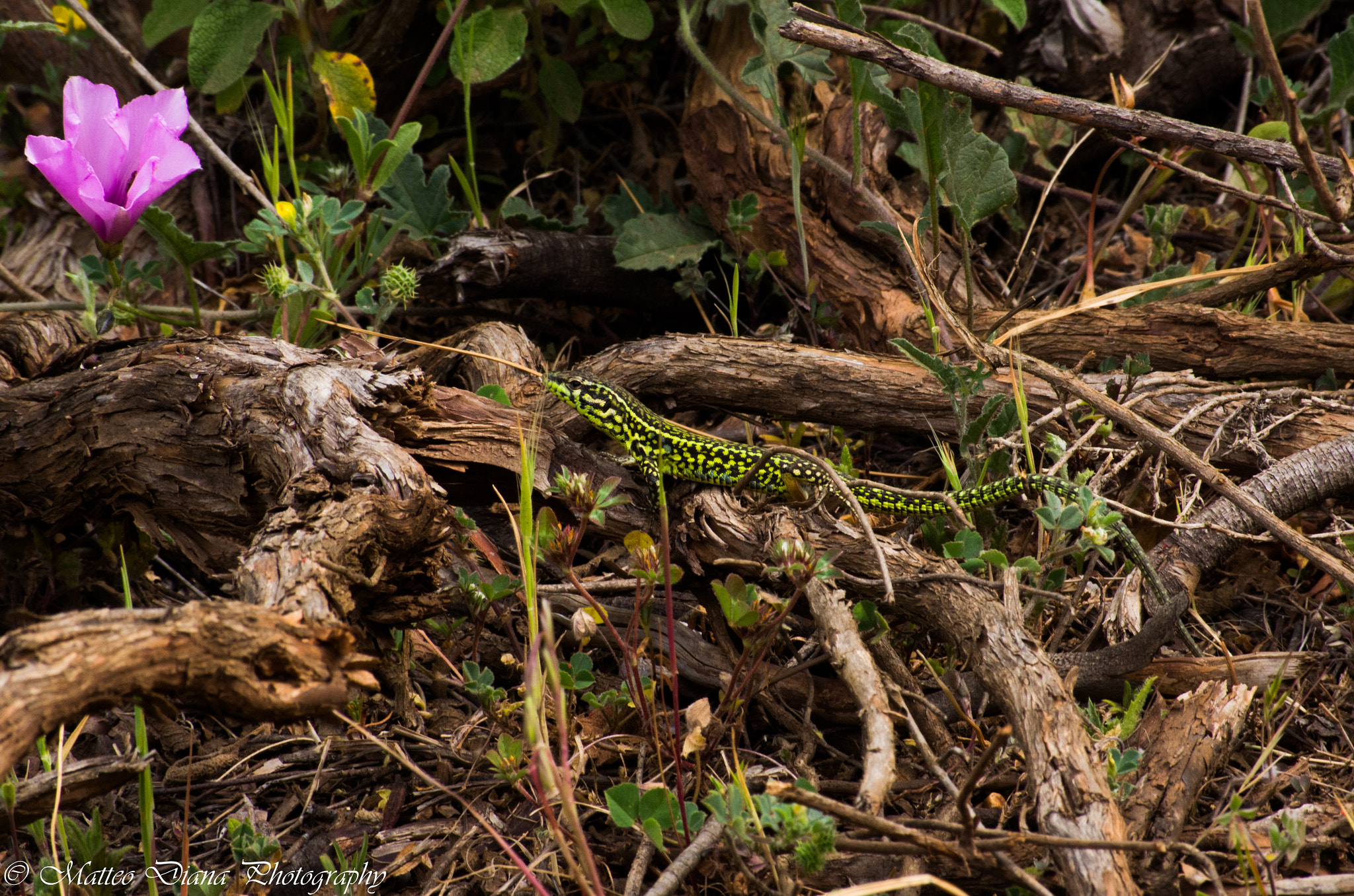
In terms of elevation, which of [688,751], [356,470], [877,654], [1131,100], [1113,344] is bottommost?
[688,751]

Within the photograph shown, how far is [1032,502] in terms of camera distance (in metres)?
3.66

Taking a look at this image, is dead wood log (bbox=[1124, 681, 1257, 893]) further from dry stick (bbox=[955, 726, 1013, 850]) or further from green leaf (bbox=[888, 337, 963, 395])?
green leaf (bbox=[888, 337, 963, 395])

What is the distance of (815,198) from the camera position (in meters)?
4.82

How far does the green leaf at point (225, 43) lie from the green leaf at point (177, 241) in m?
1.68

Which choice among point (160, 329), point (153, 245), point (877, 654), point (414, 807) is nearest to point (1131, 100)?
point (877, 654)

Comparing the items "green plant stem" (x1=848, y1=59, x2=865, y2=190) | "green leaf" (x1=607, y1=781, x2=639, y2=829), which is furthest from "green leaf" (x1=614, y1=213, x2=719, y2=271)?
"green leaf" (x1=607, y1=781, x2=639, y2=829)

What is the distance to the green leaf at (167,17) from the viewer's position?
4855 mm

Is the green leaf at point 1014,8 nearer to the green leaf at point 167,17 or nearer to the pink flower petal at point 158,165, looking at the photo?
the pink flower petal at point 158,165

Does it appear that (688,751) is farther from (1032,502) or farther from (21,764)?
(21,764)

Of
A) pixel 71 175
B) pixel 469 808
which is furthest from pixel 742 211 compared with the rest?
pixel 469 808

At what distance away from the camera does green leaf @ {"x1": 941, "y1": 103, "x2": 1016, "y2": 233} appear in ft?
11.7

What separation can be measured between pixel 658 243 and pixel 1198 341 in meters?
2.56

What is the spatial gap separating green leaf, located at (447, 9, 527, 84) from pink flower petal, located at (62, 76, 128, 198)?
2.08 metres

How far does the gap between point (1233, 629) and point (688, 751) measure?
84.7 inches
